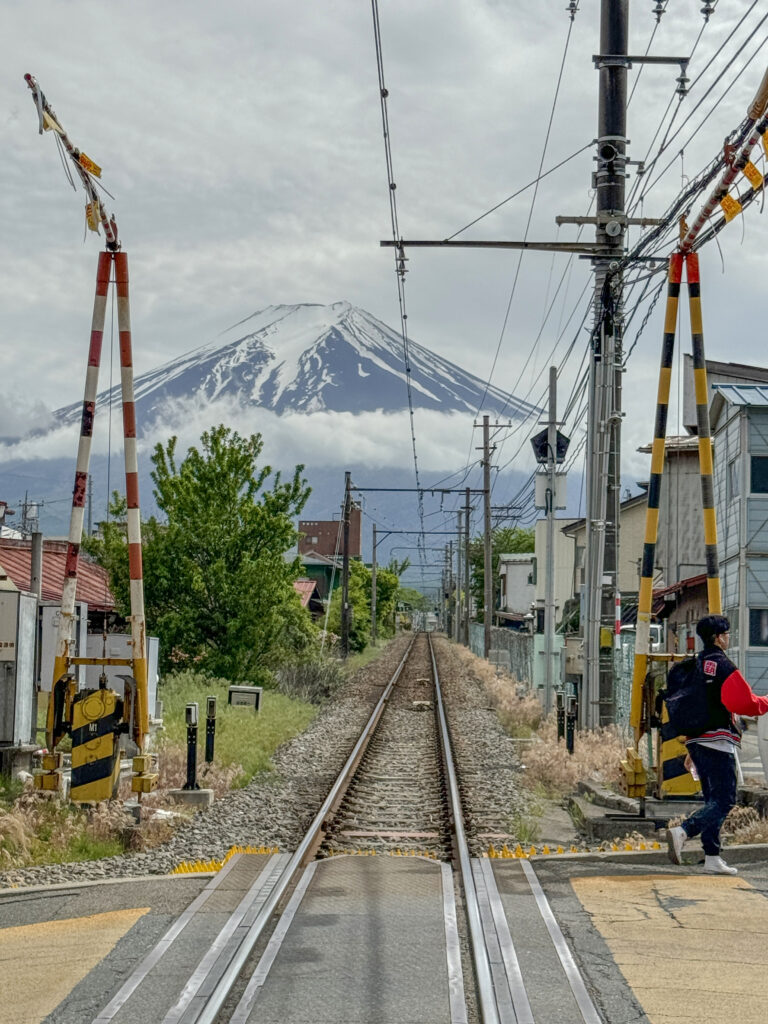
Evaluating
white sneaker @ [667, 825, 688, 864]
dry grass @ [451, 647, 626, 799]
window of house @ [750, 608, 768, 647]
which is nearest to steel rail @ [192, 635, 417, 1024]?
dry grass @ [451, 647, 626, 799]

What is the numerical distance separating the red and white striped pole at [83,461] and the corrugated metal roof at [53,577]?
15378 mm

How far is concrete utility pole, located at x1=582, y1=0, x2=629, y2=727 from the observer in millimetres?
17203

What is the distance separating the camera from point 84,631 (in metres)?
16.4

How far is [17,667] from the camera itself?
13.9 metres

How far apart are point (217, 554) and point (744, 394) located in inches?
493

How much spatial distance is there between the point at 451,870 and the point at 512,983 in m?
3.22

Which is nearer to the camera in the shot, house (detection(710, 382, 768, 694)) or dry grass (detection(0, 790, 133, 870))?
dry grass (detection(0, 790, 133, 870))

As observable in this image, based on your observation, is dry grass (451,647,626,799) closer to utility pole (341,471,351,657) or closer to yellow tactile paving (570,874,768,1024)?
yellow tactile paving (570,874,768,1024)

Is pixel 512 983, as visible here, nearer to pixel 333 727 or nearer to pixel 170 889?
pixel 170 889

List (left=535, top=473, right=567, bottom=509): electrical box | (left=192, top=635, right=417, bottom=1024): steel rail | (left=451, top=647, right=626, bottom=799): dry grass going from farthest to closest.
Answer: (left=535, top=473, right=567, bottom=509): electrical box
(left=451, top=647, right=626, bottom=799): dry grass
(left=192, top=635, right=417, bottom=1024): steel rail

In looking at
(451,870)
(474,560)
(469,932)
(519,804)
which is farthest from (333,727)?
(474,560)

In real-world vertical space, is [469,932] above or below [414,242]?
below

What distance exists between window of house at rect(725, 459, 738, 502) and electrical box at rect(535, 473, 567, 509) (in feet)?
19.7

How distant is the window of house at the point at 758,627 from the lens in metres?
27.7
